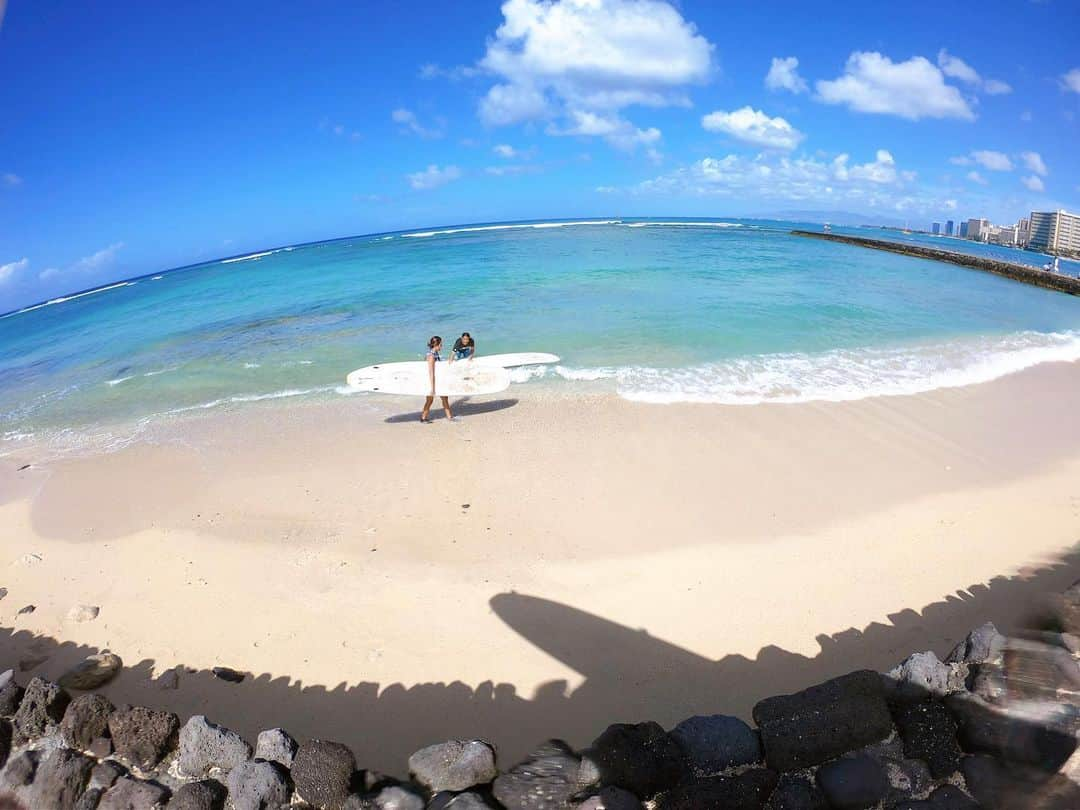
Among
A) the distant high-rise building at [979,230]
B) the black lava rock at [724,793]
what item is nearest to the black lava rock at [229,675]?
the black lava rock at [724,793]

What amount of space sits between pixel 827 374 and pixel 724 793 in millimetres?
9893

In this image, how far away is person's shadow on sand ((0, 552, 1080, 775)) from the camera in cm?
395

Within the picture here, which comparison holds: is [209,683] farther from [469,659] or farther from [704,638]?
[704,638]

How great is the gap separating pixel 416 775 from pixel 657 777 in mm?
→ 1412

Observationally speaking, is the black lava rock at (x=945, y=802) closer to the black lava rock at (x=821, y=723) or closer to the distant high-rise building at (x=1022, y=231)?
the black lava rock at (x=821, y=723)

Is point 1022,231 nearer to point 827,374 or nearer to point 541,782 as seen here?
point 827,374

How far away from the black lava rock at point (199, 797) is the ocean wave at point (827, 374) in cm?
806

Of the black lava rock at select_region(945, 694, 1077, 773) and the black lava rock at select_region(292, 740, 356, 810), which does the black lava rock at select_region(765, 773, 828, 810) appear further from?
the black lava rock at select_region(292, 740, 356, 810)

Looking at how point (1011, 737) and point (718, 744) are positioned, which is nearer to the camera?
point (1011, 737)

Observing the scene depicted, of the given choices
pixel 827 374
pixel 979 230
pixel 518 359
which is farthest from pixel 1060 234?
pixel 518 359

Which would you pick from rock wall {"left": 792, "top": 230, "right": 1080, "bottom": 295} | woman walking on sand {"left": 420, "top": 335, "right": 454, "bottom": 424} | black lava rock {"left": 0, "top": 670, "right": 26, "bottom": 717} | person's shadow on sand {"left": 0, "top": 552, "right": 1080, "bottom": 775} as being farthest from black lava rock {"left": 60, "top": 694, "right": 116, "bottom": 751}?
rock wall {"left": 792, "top": 230, "right": 1080, "bottom": 295}

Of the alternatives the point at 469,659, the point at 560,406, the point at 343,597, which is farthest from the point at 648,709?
the point at 560,406

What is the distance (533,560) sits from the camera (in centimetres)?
571

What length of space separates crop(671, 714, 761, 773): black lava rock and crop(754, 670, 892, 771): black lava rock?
9 cm
